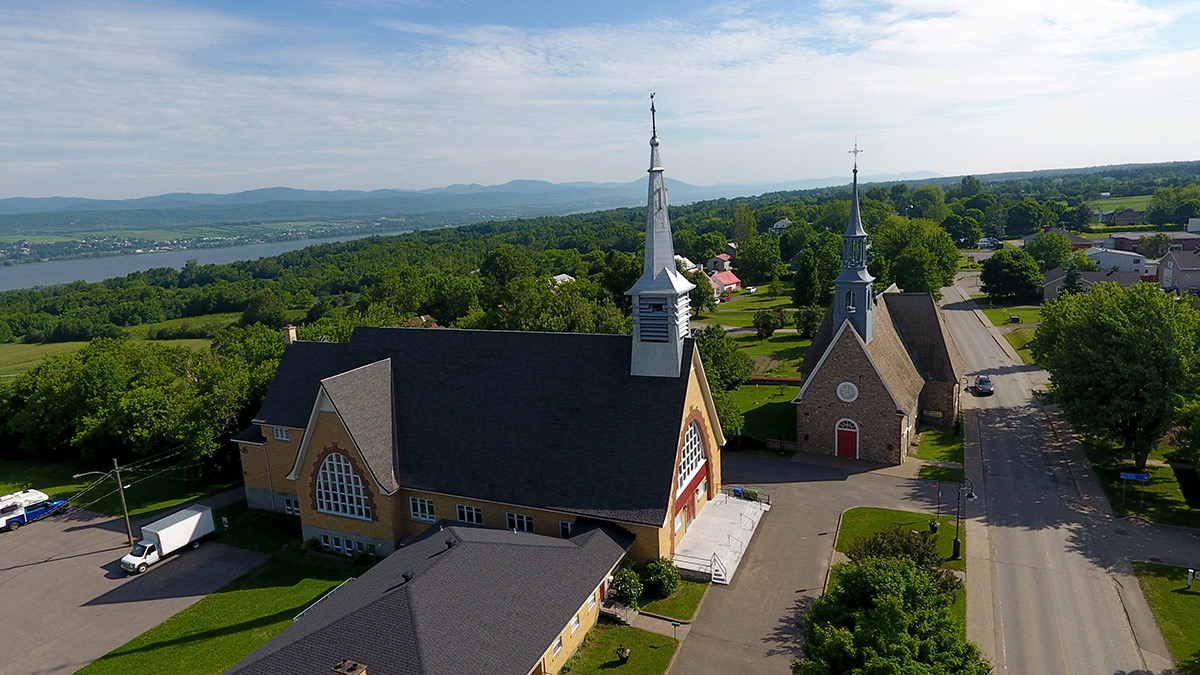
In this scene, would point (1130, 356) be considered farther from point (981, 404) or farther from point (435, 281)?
point (435, 281)

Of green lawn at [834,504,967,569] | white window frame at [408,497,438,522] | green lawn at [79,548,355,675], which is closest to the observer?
green lawn at [79,548,355,675]

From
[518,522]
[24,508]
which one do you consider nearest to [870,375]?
[518,522]

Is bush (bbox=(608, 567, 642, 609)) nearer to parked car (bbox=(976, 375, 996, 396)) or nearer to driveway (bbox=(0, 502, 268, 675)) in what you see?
driveway (bbox=(0, 502, 268, 675))

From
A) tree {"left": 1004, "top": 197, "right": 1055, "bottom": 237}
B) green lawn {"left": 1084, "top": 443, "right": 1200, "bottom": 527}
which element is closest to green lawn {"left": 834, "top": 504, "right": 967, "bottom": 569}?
Answer: green lawn {"left": 1084, "top": 443, "right": 1200, "bottom": 527}

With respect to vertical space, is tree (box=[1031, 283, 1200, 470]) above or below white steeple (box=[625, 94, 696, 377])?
below

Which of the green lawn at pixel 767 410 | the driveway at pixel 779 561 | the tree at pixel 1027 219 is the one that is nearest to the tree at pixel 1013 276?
the green lawn at pixel 767 410

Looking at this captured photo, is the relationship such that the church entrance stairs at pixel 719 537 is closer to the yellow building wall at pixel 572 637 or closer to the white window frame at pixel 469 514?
the yellow building wall at pixel 572 637
